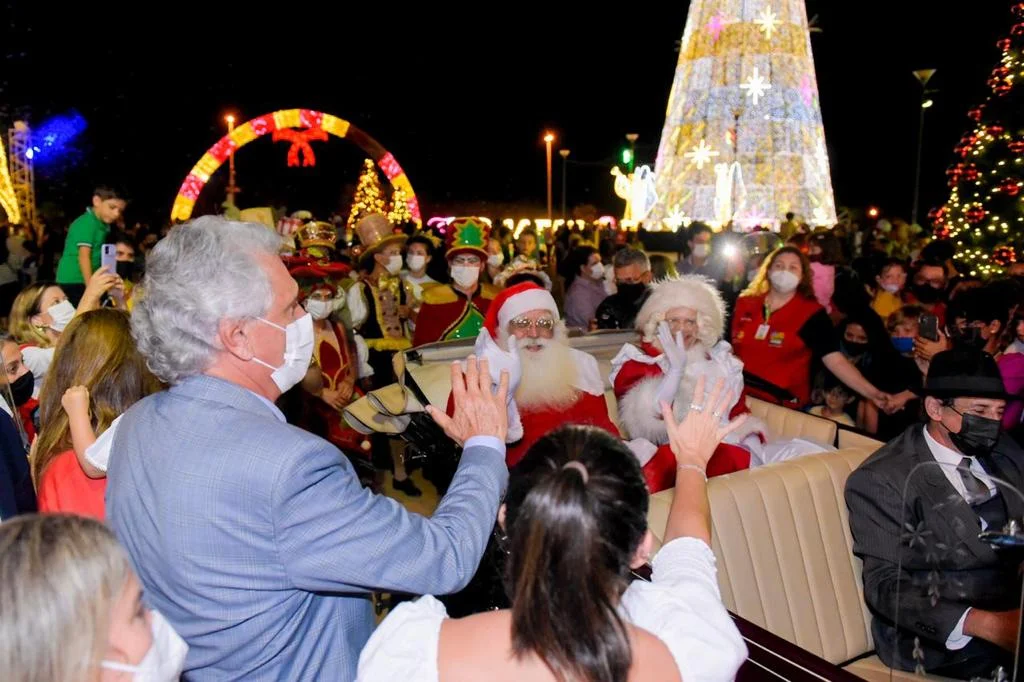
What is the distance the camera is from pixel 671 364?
4090 millimetres

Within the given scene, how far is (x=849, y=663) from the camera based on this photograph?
3246 millimetres

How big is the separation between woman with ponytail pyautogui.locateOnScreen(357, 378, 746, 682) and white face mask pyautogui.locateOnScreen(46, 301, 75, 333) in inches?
136

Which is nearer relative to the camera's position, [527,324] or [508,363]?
[508,363]

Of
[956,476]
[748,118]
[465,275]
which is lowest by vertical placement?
[956,476]

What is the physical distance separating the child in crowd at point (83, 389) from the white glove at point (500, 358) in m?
1.67

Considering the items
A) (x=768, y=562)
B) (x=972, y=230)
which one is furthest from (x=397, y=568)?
(x=972, y=230)

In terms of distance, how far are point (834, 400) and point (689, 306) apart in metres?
1.57

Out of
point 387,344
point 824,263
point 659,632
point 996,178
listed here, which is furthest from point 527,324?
point 996,178

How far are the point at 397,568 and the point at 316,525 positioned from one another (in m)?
0.17

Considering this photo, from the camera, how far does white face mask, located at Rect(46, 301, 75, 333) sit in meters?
4.14

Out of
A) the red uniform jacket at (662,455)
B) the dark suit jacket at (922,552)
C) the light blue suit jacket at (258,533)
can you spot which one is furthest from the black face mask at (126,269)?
the dark suit jacket at (922,552)

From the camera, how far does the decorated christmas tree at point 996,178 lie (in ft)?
38.2

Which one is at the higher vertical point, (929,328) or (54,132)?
(54,132)

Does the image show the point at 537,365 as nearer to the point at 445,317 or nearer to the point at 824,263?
the point at 445,317
